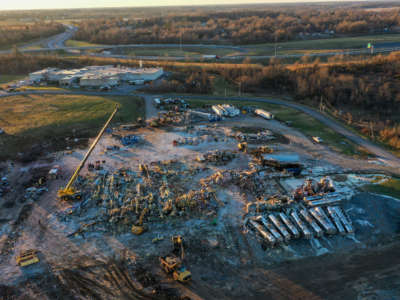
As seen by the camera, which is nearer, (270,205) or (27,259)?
(27,259)

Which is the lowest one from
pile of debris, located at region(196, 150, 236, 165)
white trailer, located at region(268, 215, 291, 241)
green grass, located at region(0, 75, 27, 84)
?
white trailer, located at region(268, 215, 291, 241)

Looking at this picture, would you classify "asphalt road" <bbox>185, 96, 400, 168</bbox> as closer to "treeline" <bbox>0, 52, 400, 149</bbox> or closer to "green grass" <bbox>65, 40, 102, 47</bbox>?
"treeline" <bbox>0, 52, 400, 149</bbox>

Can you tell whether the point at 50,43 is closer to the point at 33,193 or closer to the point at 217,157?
the point at 33,193

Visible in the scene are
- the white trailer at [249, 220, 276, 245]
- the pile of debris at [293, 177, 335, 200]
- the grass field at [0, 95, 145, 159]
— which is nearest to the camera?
the white trailer at [249, 220, 276, 245]

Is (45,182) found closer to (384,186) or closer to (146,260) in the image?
(146,260)

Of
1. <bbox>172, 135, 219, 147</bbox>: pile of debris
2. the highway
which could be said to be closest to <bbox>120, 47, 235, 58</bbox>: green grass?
the highway

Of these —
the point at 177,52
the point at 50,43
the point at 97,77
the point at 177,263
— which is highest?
the point at 50,43

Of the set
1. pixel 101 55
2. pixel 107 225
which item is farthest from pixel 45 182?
pixel 101 55

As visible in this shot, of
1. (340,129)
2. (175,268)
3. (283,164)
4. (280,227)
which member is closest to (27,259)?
(175,268)

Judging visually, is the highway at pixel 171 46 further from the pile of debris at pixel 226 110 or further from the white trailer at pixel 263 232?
the white trailer at pixel 263 232
